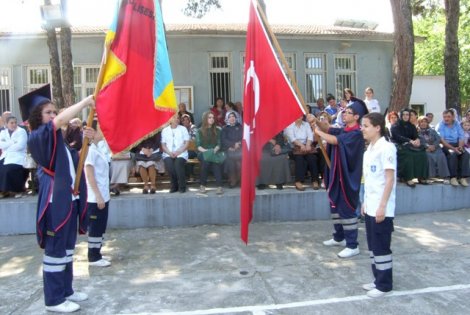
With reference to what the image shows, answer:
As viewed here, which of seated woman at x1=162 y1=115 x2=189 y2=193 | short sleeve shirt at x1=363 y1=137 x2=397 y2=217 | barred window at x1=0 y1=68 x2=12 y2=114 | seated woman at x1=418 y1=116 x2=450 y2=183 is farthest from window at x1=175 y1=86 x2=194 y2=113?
short sleeve shirt at x1=363 y1=137 x2=397 y2=217

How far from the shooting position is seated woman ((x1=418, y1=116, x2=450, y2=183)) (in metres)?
9.38

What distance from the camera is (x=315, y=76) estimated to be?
58.4 ft

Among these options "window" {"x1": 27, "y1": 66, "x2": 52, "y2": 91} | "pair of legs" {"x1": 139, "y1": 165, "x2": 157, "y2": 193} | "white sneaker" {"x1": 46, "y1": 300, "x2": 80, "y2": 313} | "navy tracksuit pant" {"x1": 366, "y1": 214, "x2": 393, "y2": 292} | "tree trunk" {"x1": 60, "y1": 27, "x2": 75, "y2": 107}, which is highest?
"window" {"x1": 27, "y1": 66, "x2": 52, "y2": 91}

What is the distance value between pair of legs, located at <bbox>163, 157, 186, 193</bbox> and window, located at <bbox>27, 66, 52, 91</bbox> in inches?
381

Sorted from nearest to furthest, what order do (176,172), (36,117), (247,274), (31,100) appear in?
(36,117) → (31,100) → (247,274) → (176,172)

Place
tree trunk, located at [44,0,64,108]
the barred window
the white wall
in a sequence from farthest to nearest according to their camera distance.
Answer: the white wall → the barred window → tree trunk, located at [44,0,64,108]

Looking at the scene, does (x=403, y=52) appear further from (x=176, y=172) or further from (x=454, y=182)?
(x=176, y=172)

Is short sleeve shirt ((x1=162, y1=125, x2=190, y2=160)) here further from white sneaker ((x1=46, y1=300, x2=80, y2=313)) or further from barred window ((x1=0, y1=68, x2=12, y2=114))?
barred window ((x1=0, y1=68, x2=12, y2=114))

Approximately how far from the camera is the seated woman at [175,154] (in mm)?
8602

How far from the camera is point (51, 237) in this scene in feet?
14.2

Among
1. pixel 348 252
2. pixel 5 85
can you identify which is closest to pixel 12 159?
pixel 348 252

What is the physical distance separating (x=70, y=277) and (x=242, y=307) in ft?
5.68

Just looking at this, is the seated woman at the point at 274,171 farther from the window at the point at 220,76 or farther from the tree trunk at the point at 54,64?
the window at the point at 220,76

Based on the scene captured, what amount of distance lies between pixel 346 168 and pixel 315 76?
1243cm
